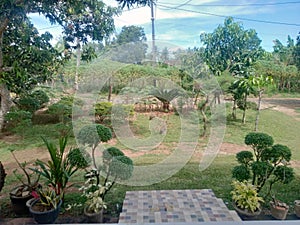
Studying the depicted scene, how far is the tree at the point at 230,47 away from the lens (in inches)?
88.6

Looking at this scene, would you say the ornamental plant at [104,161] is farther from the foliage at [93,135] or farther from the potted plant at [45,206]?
the potted plant at [45,206]

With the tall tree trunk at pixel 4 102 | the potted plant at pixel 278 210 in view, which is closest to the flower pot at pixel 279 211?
the potted plant at pixel 278 210

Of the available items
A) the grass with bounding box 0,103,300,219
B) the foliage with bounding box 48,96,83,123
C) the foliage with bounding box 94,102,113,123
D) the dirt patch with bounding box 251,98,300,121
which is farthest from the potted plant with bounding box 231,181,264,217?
the foliage with bounding box 48,96,83,123

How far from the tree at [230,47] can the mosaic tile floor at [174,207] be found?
1.28 meters

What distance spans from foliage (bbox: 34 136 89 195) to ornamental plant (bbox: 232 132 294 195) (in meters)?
1.26

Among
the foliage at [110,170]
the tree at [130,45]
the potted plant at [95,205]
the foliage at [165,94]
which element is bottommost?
the potted plant at [95,205]

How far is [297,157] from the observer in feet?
9.52

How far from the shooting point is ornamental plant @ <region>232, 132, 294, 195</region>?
1.88 meters

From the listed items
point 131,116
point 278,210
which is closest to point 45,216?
point 278,210

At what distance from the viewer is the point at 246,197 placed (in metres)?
1.90

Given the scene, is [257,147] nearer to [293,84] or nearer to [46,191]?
[293,84]

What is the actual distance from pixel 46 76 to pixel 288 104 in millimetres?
3135

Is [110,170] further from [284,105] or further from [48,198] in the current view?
[284,105]

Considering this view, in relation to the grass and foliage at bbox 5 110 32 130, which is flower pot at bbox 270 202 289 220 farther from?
foliage at bbox 5 110 32 130
